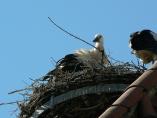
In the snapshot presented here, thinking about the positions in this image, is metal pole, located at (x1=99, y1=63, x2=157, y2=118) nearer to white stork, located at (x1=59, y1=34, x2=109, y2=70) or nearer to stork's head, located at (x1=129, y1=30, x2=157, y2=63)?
white stork, located at (x1=59, y1=34, x2=109, y2=70)

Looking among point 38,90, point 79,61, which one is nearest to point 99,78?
point 38,90

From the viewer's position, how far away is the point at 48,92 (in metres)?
9.29

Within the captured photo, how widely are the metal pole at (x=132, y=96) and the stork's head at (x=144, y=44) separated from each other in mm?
5043

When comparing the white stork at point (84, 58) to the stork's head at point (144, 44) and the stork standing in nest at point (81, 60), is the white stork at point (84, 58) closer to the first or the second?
the stork standing in nest at point (81, 60)

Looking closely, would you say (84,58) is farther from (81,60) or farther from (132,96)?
(132,96)

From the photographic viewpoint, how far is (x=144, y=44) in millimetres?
11586

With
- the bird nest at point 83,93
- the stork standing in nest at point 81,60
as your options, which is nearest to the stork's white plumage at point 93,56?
the stork standing in nest at point 81,60

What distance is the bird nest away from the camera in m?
8.83

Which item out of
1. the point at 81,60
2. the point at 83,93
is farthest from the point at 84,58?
the point at 83,93

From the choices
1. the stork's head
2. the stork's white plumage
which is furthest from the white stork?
the stork's head

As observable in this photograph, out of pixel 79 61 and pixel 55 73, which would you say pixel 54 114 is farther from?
pixel 79 61

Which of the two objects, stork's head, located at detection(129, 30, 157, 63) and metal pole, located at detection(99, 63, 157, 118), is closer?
metal pole, located at detection(99, 63, 157, 118)

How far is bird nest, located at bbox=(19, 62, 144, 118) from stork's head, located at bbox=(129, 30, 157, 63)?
1945 millimetres

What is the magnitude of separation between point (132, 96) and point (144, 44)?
5622 mm
